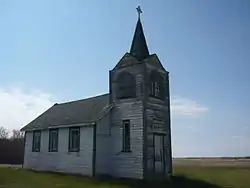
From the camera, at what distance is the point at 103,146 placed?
2452cm

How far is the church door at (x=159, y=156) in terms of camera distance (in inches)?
925

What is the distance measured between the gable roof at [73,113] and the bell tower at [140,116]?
1666 millimetres

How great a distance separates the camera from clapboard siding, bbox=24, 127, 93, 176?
24406mm

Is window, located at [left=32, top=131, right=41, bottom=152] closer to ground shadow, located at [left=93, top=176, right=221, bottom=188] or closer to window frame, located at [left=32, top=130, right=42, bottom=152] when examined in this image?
window frame, located at [left=32, top=130, right=42, bottom=152]

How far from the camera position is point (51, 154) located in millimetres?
28000

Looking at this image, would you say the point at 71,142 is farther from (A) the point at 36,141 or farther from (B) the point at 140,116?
(B) the point at 140,116

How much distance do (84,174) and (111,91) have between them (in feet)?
21.7

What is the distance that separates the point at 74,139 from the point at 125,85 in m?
5.94

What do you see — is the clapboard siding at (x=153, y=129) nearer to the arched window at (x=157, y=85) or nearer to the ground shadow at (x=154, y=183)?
the arched window at (x=157, y=85)

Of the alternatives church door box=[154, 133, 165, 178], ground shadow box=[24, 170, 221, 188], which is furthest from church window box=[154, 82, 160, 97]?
ground shadow box=[24, 170, 221, 188]

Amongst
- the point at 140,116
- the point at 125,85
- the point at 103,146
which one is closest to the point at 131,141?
the point at 140,116

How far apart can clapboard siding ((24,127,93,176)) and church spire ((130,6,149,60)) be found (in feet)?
22.1

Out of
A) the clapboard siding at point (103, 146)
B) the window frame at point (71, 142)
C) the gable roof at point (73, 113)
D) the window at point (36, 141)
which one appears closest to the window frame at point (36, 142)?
the window at point (36, 141)

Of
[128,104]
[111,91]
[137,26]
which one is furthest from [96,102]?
[137,26]
